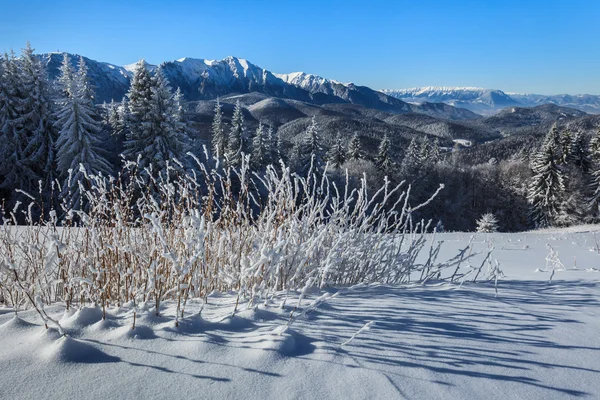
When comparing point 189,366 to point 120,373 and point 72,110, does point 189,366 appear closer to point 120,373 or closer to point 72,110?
point 120,373

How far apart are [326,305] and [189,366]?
86 cm

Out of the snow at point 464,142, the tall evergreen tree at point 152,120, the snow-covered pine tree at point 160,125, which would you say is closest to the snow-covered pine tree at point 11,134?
the tall evergreen tree at point 152,120

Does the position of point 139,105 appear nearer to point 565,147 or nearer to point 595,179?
point 565,147

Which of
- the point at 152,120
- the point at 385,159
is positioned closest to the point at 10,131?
the point at 152,120

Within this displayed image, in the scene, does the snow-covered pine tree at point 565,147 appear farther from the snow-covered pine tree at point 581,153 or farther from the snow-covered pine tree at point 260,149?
the snow-covered pine tree at point 260,149

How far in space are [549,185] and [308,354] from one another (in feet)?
133

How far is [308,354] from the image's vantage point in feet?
4.42

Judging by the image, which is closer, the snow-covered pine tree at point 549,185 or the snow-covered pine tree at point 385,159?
the snow-covered pine tree at point 549,185

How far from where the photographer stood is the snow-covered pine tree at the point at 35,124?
69.1 ft

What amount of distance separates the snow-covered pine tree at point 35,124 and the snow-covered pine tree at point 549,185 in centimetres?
4059

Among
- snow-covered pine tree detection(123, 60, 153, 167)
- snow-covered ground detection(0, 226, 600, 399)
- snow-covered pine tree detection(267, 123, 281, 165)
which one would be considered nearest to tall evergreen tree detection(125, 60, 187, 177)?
snow-covered pine tree detection(123, 60, 153, 167)

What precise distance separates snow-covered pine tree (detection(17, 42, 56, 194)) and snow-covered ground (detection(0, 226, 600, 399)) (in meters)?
23.9

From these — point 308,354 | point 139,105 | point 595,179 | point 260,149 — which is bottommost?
point 595,179

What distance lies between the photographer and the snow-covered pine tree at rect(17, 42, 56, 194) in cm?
2105
